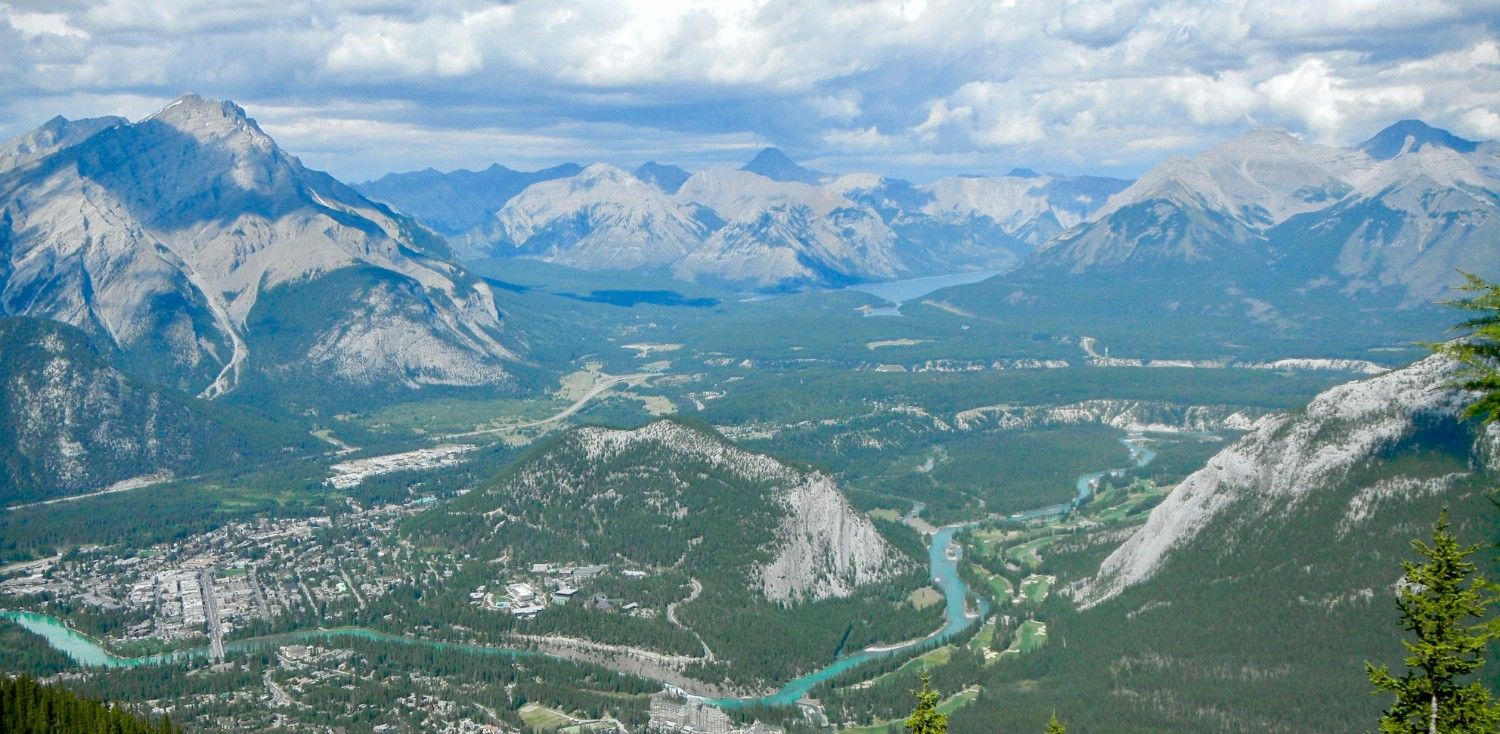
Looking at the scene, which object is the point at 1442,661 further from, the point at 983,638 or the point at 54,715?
the point at 983,638

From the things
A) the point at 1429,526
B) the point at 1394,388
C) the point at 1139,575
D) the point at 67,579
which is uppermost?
the point at 1394,388

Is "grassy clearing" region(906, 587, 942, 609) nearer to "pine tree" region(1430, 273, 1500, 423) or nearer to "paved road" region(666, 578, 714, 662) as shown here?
"paved road" region(666, 578, 714, 662)

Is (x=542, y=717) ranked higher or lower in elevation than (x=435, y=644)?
higher

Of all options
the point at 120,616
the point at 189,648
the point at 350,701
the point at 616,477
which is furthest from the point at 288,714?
the point at 616,477

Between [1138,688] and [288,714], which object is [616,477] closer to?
[288,714]

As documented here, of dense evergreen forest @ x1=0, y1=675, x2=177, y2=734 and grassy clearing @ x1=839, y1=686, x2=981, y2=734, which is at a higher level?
dense evergreen forest @ x1=0, y1=675, x2=177, y2=734

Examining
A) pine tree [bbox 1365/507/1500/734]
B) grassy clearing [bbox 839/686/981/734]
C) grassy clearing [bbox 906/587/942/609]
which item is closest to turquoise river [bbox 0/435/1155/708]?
grassy clearing [bbox 906/587/942/609]

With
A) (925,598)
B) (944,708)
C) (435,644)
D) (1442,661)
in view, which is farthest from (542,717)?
(1442,661)

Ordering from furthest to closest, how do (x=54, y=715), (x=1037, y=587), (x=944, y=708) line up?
(x=1037, y=587) → (x=944, y=708) → (x=54, y=715)

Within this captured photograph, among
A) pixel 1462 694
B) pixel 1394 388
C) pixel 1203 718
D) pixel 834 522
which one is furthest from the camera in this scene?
pixel 834 522
